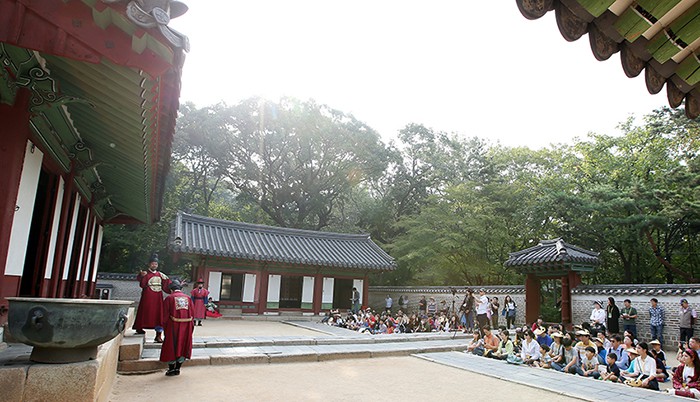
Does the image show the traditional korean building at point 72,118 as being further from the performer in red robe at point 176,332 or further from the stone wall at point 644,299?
the stone wall at point 644,299

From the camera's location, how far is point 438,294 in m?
20.7

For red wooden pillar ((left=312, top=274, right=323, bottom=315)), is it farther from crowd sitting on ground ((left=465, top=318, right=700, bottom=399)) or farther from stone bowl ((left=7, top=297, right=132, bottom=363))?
stone bowl ((left=7, top=297, right=132, bottom=363))

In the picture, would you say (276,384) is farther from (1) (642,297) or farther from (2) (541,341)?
(1) (642,297)

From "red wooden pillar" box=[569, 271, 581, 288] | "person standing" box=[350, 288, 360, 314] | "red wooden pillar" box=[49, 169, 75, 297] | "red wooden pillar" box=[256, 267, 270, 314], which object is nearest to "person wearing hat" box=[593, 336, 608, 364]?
"red wooden pillar" box=[569, 271, 581, 288]

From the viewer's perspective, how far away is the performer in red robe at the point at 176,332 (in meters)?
5.98

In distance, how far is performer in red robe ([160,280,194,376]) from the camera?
5984mm

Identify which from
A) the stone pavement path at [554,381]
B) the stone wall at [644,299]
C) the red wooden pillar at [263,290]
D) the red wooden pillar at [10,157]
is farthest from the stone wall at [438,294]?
the red wooden pillar at [10,157]

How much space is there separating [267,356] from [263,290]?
11.1 meters

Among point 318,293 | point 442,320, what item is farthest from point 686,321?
point 318,293

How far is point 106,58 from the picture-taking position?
7.82 feet

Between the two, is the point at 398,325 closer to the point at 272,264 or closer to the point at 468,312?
the point at 468,312

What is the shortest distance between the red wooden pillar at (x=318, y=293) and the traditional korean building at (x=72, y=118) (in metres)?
12.0

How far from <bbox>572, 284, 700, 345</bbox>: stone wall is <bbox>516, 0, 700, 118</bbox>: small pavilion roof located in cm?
1223

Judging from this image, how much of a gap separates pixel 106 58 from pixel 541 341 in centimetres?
1014
